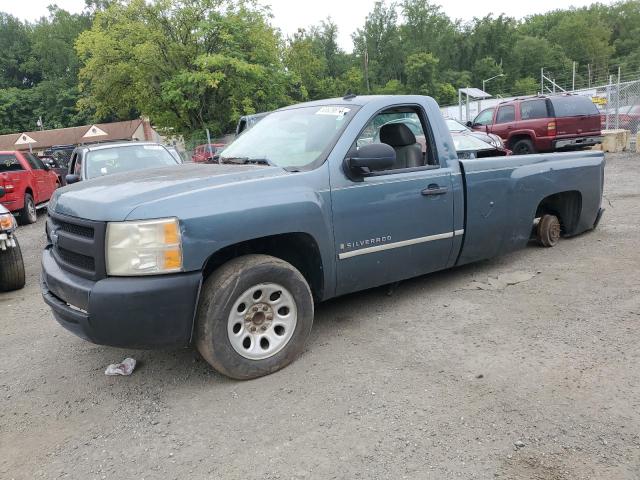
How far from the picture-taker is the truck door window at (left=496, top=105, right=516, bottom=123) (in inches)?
585

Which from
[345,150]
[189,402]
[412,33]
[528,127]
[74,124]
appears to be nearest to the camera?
[189,402]

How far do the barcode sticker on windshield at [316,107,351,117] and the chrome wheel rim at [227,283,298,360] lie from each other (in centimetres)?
155

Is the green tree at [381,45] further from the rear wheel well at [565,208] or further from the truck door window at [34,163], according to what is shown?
the rear wheel well at [565,208]

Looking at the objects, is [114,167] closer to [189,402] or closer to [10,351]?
[10,351]

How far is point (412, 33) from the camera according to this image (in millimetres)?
88750

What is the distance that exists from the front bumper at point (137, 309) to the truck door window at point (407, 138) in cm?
218

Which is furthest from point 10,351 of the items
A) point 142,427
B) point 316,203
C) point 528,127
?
point 528,127

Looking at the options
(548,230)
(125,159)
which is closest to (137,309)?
(548,230)

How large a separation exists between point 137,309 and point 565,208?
16.9ft

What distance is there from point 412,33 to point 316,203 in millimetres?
93363

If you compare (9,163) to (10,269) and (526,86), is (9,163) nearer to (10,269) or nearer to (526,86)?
(10,269)

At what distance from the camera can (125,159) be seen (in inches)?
337

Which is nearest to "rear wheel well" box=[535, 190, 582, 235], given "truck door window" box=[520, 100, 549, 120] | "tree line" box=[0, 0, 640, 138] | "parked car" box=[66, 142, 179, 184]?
"parked car" box=[66, 142, 179, 184]

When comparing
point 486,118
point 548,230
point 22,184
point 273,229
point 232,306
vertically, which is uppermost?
point 486,118
